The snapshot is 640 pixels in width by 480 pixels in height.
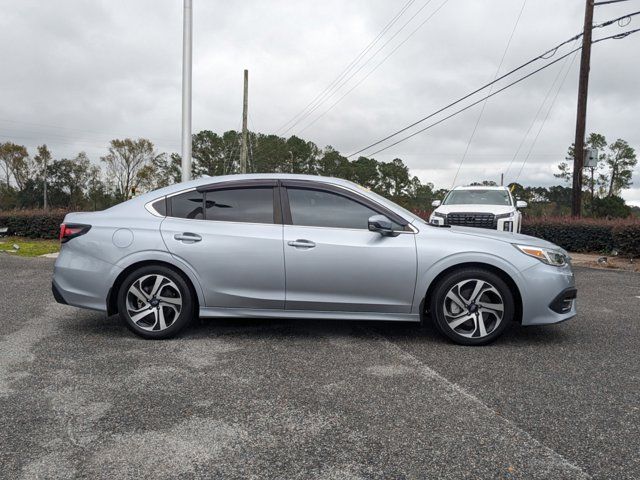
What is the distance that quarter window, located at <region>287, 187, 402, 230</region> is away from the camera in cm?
494

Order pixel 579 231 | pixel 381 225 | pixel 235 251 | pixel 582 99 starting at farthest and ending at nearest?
pixel 582 99
pixel 579 231
pixel 235 251
pixel 381 225

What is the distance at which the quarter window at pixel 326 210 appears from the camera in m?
4.94

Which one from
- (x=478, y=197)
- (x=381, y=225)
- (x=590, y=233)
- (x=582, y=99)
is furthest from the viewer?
(x=582, y=99)

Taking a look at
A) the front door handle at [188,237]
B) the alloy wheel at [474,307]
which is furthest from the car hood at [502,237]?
the front door handle at [188,237]

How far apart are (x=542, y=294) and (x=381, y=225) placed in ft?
5.11

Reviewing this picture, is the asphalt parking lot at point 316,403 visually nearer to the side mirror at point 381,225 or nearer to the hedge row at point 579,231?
the side mirror at point 381,225

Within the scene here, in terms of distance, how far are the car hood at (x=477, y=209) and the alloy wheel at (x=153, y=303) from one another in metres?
9.31

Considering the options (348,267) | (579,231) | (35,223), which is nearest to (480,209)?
(579,231)

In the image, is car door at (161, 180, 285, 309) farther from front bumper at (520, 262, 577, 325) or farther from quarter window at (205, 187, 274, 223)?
front bumper at (520, 262, 577, 325)

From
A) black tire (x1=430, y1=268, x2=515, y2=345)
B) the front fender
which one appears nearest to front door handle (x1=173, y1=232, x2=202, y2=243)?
the front fender

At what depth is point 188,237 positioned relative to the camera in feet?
16.1

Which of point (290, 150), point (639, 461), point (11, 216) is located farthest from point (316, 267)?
point (290, 150)

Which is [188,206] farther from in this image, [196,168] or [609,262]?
[196,168]

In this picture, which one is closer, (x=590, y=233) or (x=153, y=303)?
(x=153, y=303)
